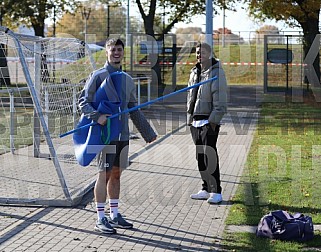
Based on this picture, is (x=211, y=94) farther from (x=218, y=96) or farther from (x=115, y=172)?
(x=115, y=172)

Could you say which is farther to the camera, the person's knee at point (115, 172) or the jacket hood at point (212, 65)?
the jacket hood at point (212, 65)

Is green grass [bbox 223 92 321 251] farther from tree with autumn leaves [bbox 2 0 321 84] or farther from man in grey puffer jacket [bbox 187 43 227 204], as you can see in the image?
tree with autumn leaves [bbox 2 0 321 84]

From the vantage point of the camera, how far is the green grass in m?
7.29

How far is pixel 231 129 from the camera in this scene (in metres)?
18.9

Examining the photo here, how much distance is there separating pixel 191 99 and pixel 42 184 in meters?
2.63

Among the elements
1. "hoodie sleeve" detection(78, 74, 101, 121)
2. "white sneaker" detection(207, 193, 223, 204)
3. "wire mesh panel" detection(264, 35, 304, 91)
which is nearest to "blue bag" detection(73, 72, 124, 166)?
"hoodie sleeve" detection(78, 74, 101, 121)

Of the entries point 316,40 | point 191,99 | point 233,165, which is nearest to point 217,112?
point 191,99

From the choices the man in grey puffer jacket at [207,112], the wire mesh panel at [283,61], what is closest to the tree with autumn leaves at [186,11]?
the wire mesh panel at [283,61]

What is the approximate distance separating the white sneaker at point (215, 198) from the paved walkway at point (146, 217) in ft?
0.27

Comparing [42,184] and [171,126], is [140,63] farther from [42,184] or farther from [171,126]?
[42,184]

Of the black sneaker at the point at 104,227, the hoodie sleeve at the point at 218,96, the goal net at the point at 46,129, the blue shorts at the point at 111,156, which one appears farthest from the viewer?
the goal net at the point at 46,129

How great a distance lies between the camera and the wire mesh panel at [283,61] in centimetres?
3252

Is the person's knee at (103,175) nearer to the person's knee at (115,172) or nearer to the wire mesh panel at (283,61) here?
the person's knee at (115,172)

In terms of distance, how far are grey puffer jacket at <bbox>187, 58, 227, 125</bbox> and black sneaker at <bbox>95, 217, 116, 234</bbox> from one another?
2005mm
